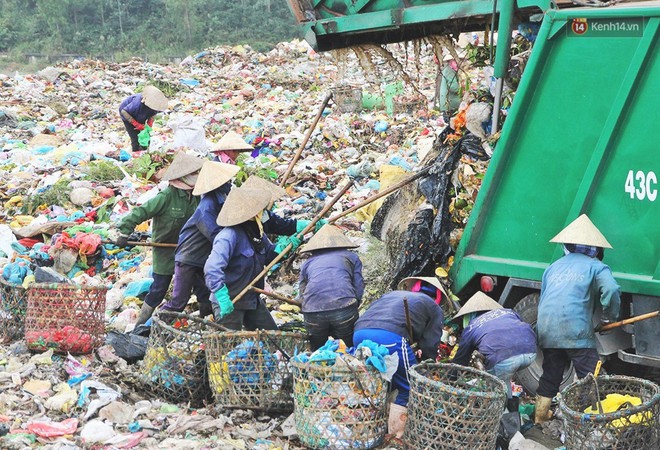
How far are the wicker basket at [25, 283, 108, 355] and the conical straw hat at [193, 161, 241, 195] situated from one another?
96 centimetres

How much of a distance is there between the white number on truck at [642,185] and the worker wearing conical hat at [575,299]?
0.27 metres

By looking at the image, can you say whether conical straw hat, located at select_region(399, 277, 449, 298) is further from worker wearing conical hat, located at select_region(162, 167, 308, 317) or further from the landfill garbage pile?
worker wearing conical hat, located at select_region(162, 167, 308, 317)

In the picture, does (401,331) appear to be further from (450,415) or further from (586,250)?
(586,250)

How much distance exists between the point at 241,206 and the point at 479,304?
1534mm

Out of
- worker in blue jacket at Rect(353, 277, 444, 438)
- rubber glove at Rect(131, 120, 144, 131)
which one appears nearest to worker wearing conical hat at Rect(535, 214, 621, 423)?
worker in blue jacket at Rect(353, 277, 444, 438)

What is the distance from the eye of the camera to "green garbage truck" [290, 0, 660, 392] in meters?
4.61

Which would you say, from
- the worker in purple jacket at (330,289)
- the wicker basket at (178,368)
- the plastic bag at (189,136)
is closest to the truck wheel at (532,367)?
the worker in purple jacket at (330,289)

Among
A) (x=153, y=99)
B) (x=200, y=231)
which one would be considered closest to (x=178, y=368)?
(x=200, y=231)

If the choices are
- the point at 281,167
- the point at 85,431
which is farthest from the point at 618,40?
the point at 281,167

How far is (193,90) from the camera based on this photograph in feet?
60.1

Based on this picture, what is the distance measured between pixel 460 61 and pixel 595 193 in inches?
87.7

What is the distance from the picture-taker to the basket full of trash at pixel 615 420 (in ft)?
13.1

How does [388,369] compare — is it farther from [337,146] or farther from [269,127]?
[269,127]

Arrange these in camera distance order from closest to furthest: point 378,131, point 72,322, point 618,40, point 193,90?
1. point 618,40
2. point 72,322
3. point 378,131
4. point 193,90
